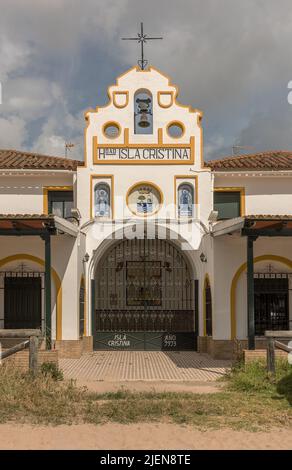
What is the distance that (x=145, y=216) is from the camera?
1664 cm

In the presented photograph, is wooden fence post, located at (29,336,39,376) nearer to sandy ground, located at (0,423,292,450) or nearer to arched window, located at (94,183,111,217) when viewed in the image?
sandy ground, located at (0,423,292,450)

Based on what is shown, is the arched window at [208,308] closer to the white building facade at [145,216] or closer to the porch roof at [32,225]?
the white building facade at [145,216]

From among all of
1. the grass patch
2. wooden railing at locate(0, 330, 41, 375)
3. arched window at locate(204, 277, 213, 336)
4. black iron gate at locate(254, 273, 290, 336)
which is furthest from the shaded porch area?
black iron gate at locate(254, 273, 290, 336)

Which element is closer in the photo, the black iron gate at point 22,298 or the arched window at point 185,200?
the black iron gate at point 22,298

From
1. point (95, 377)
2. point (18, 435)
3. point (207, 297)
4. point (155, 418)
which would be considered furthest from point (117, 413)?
point (207, 297)

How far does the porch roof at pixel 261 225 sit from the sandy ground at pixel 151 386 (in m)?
3.71

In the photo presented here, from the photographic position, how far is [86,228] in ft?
54.4

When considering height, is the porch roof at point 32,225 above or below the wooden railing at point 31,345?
above

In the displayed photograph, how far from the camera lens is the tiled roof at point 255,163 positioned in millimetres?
16703

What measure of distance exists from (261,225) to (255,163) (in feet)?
15.0

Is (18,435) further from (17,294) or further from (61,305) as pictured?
(17,294)

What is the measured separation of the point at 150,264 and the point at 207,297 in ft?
10.5

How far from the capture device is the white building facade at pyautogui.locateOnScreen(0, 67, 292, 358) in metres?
15.5

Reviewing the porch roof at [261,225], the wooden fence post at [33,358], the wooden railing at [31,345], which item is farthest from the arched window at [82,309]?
the porch roof at [261,225]
